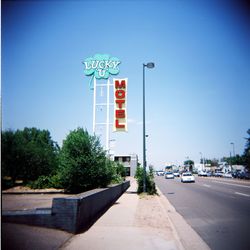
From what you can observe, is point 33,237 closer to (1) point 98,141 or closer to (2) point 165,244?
(2) point 165,244

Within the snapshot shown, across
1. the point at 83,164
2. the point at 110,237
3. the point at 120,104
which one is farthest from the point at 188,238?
the point at 120,104

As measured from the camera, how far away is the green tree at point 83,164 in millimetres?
17828

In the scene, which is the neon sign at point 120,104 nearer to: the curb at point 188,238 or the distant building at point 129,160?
the curb at point 188,238

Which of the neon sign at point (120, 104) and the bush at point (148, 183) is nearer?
the bush at point (148, 183)

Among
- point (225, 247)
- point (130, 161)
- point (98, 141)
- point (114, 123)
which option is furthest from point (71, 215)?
point (130, 161)

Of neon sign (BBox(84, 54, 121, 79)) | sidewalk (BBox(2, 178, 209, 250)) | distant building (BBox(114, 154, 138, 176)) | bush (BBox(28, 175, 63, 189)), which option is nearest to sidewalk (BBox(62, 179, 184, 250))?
sidewalk (BBox(2, 178, 209, 250))

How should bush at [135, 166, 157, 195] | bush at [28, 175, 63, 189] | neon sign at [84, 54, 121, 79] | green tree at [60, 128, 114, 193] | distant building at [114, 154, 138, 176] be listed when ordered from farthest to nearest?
distant building at [114, 154, 138, 176] < neon sign at [84, 54, 121, 79] < bush at [28, 175, 63, 189] < bush at [135, 166, 157, 195] < green tree at [60, 128, 114, 193]

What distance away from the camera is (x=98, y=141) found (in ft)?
63.0

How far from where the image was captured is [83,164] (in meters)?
18.0

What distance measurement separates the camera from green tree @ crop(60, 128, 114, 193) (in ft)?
58.5

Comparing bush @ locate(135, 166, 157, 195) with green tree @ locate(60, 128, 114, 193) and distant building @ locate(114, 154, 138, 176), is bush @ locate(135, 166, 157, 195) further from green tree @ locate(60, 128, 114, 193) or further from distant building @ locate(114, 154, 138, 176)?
distant building @ locate(114, 154, 138, 176)

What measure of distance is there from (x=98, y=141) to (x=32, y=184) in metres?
10.9

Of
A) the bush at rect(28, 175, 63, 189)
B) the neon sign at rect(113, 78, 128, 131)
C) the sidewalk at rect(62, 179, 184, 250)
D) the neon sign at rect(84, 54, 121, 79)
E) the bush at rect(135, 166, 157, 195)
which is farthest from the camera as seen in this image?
the neon sign at rect(84, 54, 121, 79)

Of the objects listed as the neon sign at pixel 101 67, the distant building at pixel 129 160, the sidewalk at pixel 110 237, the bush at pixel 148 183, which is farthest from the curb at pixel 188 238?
the distant building at pixel 129 160
